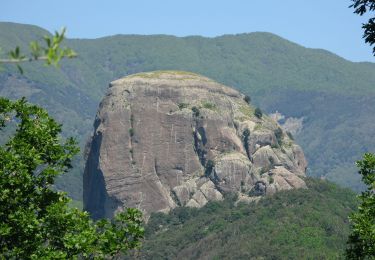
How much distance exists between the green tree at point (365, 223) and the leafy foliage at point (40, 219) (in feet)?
34.7

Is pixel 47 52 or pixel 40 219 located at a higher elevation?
pixel 47 52

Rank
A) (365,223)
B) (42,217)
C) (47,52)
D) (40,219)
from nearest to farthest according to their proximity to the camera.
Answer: (47,52)
(40,219)
(42,217)
(365,223)

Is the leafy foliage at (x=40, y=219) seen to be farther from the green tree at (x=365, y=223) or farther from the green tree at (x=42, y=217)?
the green tree at (x=365, y=223)

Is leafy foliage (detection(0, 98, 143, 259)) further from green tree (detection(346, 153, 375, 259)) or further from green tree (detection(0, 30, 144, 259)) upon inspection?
green tree (detection(346, 153, 375, 259))

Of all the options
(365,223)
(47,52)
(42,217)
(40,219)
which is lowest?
(365,223)

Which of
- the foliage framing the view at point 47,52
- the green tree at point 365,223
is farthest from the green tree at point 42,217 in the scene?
the foliage framing the view at point 47,52

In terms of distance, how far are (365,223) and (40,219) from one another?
48.1ft

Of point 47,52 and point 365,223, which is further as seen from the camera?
point 365,223

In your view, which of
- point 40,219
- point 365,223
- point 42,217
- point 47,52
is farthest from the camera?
point 365,223

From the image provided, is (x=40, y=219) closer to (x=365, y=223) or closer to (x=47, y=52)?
(x=365, y=223)

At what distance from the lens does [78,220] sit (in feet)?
115

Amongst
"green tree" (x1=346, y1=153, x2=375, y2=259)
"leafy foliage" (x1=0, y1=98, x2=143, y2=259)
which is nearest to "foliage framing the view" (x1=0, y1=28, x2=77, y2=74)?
"leafy foliage" (x1=0, y1=98, x2=143, y2=259)

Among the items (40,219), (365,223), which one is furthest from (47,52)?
(365,223)

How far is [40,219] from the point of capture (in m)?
34.5
